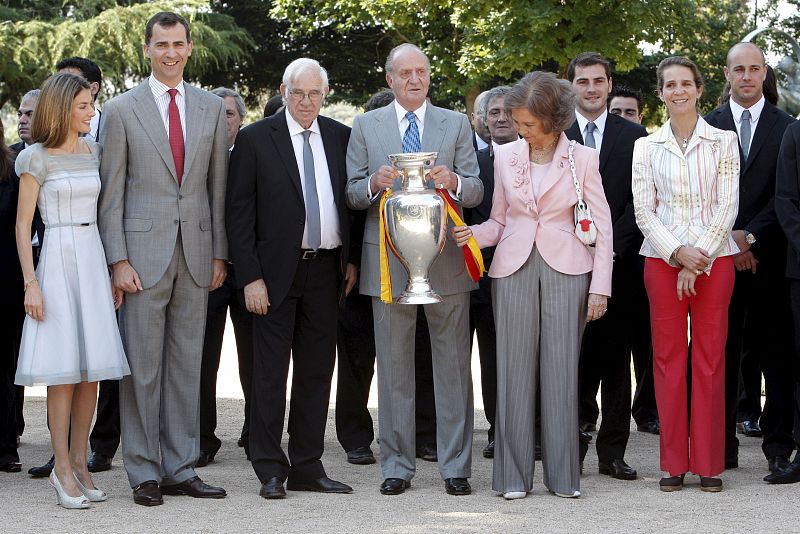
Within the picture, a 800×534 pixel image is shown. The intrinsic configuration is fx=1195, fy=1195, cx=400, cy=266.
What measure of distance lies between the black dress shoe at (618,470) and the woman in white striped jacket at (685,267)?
0.35 meters

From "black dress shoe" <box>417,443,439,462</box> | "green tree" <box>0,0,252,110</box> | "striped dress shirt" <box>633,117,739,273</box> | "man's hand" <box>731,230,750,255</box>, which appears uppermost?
"green tree" <box>0,0,252,110</box>

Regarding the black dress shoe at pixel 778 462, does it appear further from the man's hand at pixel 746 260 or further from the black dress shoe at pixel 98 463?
the black dress shoe at pixel 98 463

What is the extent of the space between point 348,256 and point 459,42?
20645 mm

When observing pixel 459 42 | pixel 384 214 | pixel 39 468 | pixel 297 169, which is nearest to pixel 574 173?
pixel 384 214

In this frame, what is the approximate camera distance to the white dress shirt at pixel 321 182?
625 cm

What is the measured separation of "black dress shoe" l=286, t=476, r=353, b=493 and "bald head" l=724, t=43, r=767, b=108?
3370 mm

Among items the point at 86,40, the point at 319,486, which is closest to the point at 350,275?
the point at 319,486

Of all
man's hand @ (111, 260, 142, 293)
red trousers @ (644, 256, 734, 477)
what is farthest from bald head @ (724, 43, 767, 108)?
man's hand @ (111, 260, 142, 293)

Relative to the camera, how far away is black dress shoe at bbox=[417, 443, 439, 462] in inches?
293

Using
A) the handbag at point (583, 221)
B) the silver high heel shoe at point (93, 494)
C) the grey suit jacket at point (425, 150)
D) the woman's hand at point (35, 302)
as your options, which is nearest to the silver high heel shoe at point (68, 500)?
the silver high heel shoe at point (93, 494)

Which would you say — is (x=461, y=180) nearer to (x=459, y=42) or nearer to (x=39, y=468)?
(x=39, y=468)

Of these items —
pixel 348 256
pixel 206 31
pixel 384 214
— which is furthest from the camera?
pixel 206 31

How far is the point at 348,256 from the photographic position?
20.9ft

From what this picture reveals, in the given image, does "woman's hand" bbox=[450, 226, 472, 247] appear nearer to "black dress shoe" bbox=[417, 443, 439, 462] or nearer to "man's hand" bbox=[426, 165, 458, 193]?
"man's hand" bbox=[426, 165, 458, 193]
